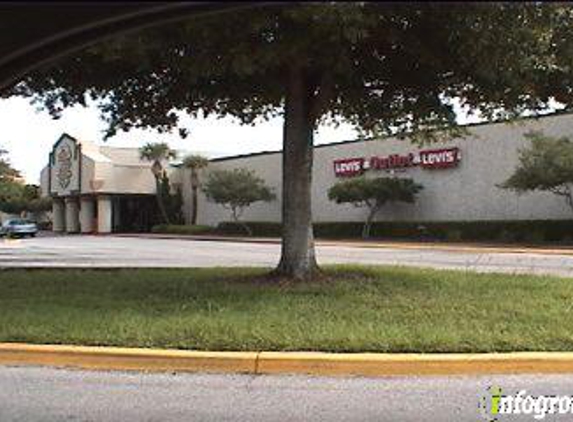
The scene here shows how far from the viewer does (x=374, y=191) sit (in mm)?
43531

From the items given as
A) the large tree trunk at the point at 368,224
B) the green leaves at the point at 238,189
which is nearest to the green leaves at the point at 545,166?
the large tree trunk at the point at 368,224

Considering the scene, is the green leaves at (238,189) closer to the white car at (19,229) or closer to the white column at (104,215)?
the white car at (19,229)

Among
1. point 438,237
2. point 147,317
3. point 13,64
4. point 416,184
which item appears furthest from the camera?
point 416,184

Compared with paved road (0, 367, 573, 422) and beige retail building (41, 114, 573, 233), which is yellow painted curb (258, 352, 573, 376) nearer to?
paved road (0, 367, 573, 422)

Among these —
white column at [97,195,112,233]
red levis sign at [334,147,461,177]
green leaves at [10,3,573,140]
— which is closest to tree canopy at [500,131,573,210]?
red levis sign at [334,147,461,177]

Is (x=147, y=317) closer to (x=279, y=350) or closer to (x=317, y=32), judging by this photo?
(x=279, y=350)

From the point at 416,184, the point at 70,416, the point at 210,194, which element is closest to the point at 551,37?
the point at 70,416

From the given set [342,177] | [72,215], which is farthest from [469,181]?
[72,215]

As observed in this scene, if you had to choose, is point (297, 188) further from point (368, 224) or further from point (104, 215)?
point (104, 215)

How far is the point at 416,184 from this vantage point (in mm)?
43844

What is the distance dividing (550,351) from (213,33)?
17.7 ft

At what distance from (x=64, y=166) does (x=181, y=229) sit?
55.6ft

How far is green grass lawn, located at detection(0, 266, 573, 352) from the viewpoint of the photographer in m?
8.46

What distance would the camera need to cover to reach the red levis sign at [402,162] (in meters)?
42.1
